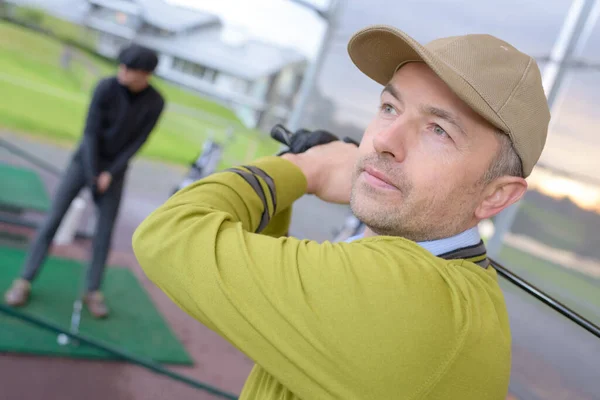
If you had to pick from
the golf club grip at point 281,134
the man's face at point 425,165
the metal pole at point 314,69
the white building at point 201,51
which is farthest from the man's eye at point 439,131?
the white building at point 201,51

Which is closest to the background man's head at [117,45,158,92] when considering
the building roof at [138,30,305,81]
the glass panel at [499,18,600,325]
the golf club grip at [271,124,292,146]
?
the golf club grip at [271,124,292,146]

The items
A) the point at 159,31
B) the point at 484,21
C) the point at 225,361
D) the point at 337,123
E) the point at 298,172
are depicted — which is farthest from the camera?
the point at 159,31

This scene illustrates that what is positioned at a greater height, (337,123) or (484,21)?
(484,21)

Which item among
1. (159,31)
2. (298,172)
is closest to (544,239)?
(298,172)

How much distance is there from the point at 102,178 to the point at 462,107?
2.60m

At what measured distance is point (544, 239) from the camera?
353 cm

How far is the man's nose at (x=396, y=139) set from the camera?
0.79m

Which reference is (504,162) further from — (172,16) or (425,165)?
(172,16)

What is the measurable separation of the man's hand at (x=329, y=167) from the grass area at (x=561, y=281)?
2.73 m

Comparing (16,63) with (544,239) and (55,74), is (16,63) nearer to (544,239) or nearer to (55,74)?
(55,74)

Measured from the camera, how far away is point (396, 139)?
789 mm

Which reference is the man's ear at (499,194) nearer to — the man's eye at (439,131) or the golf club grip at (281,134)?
the man's eye at (439,131)

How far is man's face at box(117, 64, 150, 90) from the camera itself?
9.65 feet

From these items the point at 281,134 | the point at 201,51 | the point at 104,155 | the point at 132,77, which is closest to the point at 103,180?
the point at 104,155
